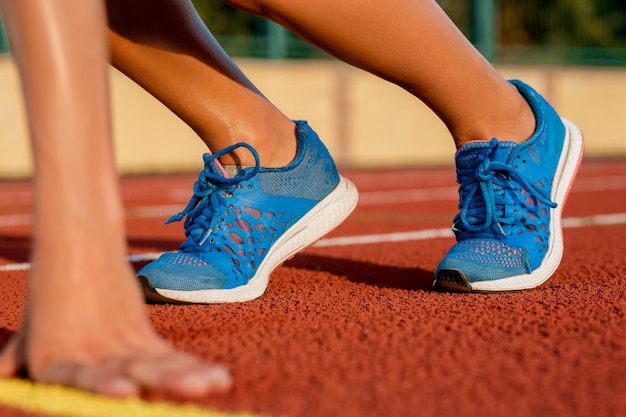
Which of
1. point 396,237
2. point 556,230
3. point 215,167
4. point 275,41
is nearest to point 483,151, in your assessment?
point 556,230

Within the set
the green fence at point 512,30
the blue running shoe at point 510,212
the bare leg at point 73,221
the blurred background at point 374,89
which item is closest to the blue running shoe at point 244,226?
the blue running shoe at point 510,212

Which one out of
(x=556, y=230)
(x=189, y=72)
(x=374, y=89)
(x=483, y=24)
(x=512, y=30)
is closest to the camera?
(x=189, y=72)

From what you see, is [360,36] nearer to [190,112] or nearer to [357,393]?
[190,112]

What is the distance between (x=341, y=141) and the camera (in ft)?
40.3

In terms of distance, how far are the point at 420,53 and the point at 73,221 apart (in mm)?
938

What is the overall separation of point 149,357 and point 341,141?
11009 millimetres

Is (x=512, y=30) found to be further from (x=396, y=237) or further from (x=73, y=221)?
(x=73, y=221)

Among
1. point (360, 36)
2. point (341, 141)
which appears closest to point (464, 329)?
point (360, 36)

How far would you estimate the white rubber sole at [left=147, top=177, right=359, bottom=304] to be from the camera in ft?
6.91

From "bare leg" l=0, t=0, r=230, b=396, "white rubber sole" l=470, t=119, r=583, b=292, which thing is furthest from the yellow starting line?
"white rubber sole" l=470, t=119, r=583, b=292

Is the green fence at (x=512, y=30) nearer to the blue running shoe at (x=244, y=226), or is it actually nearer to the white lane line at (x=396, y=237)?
the white lane line at (x=396, y=237)

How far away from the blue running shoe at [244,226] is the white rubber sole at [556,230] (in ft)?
1.45

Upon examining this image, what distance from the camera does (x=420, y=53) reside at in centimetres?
197

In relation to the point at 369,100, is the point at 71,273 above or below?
above
